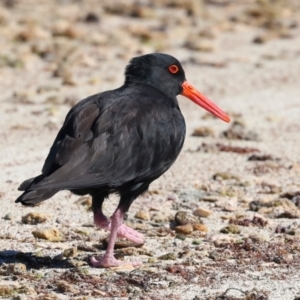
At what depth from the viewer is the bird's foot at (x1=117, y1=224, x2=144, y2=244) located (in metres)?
6.64

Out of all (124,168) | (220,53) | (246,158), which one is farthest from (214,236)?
(220,53)

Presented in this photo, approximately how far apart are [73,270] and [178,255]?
28.4 inches

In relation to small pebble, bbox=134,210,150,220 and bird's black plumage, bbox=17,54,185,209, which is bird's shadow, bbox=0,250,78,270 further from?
small pebble, bbox=134,210,150,220

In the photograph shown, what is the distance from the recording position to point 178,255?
6492 millimetres

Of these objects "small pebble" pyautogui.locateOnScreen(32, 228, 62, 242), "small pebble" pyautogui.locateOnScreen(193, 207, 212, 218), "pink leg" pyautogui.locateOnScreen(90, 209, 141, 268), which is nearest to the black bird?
"pink leg" pyautogui.locateOnScreen(90, 209, 141, 268)

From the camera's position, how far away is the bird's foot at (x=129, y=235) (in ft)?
21.8

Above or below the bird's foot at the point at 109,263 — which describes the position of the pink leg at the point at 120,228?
above

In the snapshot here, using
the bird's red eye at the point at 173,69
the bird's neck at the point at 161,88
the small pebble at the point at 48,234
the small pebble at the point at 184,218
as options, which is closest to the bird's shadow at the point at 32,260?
the small pebble at the point at 48,234

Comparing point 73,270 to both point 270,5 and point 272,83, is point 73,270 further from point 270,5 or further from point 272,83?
point 270,5

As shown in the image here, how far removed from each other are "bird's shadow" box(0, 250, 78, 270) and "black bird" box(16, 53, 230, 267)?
8.3 inches

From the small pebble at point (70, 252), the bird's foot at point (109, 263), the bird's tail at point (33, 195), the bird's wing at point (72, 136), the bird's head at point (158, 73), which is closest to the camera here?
the bird's tail at point (33, 195)

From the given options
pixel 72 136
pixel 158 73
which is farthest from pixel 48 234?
pixel 158 73

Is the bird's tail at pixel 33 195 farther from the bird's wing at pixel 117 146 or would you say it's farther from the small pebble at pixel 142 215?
the small pebble at pixel 142 215

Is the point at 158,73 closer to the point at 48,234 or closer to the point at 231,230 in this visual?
the point at 231,230
